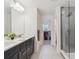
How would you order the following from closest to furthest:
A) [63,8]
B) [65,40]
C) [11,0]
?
[11,0]
[65,40]
[63,8]

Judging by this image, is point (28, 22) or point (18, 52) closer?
point (18, 52)

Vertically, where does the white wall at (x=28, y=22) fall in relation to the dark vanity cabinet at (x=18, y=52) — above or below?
above

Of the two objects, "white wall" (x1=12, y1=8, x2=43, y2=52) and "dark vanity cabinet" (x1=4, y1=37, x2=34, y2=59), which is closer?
"dark vanity cabinet" (x1=4, y1=37, x2=34, y2=59)

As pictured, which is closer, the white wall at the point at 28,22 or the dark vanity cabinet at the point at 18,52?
the dark vanity cabinet at the point at 18,52

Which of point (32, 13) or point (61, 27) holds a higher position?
point (32, 13)

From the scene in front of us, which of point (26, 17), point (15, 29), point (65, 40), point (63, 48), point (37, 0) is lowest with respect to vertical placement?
point (63, 48)

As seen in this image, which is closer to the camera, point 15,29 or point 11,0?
point 11,0

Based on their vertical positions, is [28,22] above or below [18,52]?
above

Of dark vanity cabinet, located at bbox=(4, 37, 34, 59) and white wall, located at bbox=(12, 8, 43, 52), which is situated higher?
white wall, located at bbox=(12, 8, 43, 52)
